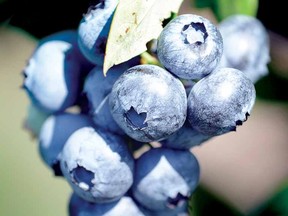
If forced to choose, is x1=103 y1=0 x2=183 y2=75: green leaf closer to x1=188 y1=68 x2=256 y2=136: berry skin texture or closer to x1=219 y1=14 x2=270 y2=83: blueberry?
x1=188 y1=68 x2=256 y2=136: berry skin texture

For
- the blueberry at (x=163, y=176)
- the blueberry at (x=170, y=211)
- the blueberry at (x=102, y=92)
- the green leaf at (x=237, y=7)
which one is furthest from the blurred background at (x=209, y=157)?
the blueberry at (x=102, y=92)

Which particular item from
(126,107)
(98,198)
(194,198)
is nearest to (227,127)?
(126,107)

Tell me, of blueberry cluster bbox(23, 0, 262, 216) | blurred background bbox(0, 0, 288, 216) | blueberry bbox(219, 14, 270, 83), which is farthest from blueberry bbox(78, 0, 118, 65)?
blurred background bbox(0, 0, 288, 216)

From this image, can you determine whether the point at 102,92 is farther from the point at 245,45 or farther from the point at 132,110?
the point at 245,45

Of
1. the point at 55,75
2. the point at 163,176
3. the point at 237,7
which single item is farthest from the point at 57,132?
the point at 237,7

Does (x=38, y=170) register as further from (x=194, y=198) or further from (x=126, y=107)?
(x=126, y=107)
